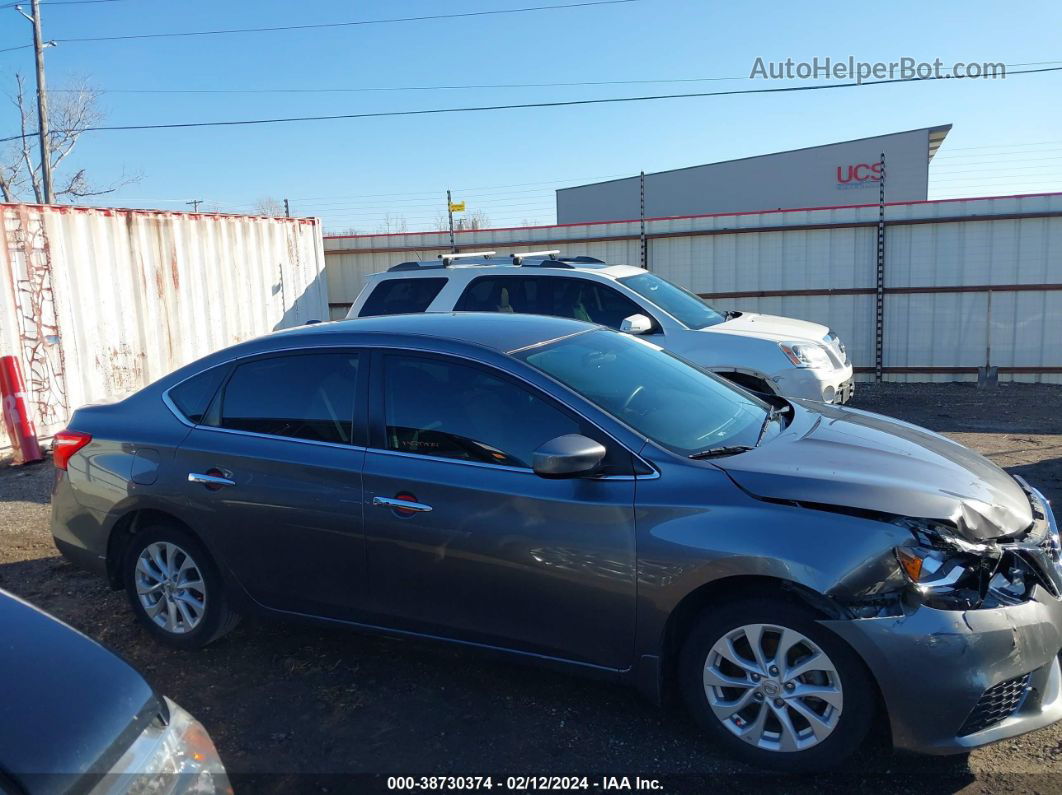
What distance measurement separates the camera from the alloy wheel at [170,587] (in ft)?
13.8

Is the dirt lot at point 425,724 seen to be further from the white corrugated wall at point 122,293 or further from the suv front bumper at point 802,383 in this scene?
the white corrugated wall at point 122,293

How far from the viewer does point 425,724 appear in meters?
3.57

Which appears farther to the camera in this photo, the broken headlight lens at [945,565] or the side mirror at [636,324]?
the side mirror at [636,324]

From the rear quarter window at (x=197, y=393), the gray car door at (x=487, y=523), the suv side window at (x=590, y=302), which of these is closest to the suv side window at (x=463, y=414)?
the gray car door at (x=487, y=523)

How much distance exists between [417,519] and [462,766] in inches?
38.6

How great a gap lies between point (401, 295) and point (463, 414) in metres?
5.12

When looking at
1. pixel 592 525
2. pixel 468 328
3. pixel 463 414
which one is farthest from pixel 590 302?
pixel 592 525

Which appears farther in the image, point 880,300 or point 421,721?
point 880,300

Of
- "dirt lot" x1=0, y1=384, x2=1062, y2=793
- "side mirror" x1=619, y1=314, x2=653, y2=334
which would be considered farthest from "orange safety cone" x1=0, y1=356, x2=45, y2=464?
"side mirror" x1=619, y1=314, x2=653, y2=334

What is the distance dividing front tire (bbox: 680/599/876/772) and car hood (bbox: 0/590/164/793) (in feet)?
6.22

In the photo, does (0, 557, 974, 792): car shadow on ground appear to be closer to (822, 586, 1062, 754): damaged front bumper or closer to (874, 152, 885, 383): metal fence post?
(822, 586, 1062, 754): damaged front bumper

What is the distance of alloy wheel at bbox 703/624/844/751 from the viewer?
9.87 feet

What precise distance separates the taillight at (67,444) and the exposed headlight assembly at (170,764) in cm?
260

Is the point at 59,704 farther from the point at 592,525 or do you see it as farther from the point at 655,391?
the point at 655,391
